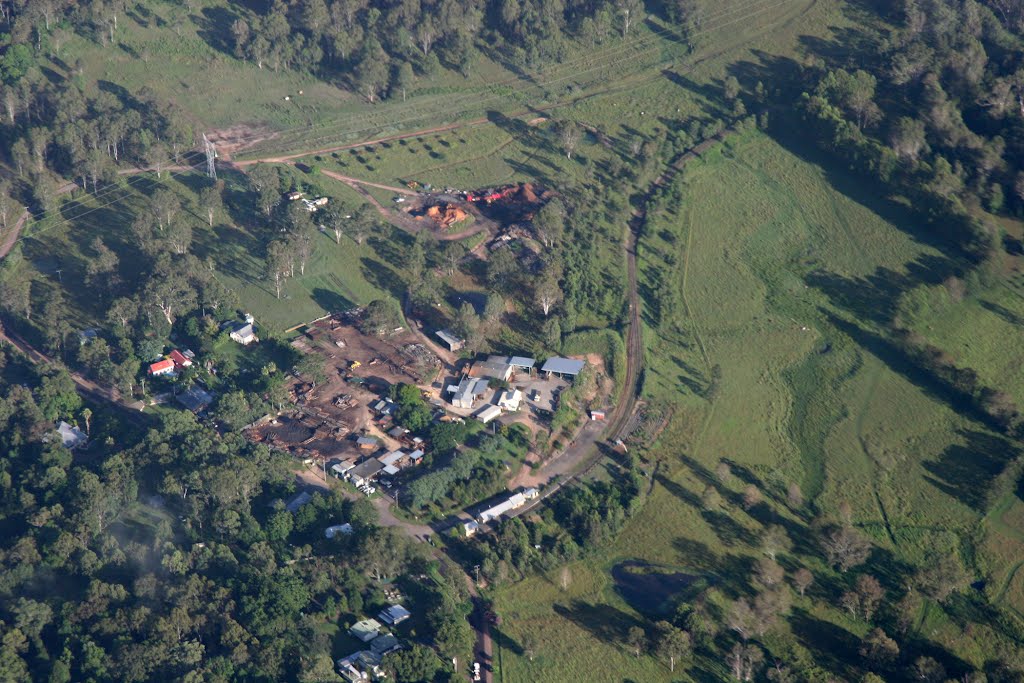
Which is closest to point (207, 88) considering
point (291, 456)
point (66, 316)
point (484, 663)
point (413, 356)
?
point (66, 316)

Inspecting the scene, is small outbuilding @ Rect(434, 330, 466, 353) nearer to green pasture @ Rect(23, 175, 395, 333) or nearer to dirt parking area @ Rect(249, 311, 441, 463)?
dirt parking area @ Rect(249, 311, 441, 463)

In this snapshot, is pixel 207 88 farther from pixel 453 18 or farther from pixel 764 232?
pixel 764 232

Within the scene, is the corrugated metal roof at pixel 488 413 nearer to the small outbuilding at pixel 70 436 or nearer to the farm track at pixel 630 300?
the farm track at pixel 630 300

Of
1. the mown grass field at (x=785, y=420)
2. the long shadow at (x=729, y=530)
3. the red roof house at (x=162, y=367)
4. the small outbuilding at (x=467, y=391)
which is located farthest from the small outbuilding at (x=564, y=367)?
the red roof house at (x=162, y=367)

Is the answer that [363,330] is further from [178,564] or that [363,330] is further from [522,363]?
[178,564]

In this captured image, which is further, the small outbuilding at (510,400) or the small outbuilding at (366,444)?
the small outbuilding at (510,400)

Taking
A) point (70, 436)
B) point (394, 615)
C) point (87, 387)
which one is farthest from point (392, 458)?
point (87, 387)
